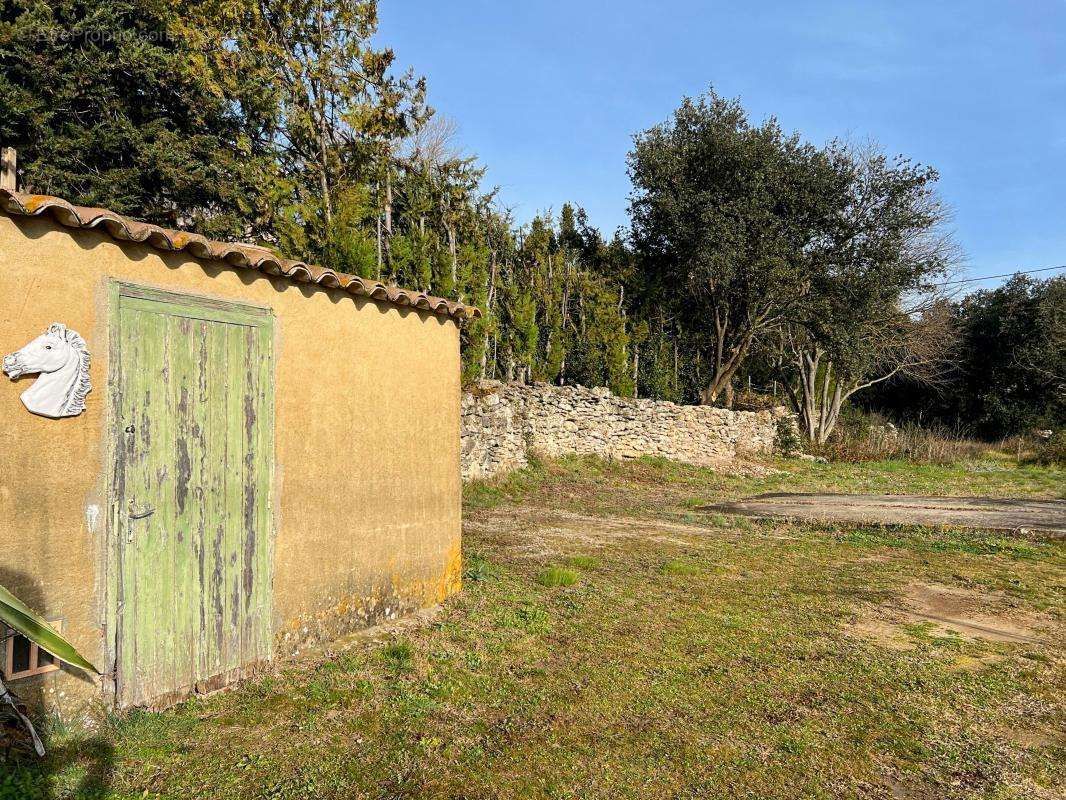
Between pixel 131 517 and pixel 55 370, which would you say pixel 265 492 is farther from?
pixel 55 370

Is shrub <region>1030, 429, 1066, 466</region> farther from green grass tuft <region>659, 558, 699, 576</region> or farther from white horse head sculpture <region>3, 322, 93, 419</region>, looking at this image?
white horse head sculpture <region>3, 322, 93, 419</region>

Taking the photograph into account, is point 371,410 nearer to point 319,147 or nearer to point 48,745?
point 48,745

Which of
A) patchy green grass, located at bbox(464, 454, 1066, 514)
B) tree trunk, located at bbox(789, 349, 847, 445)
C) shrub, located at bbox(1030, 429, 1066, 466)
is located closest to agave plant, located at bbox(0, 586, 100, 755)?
patchy green grass, located at bbox(464, 454, 1066, 514)

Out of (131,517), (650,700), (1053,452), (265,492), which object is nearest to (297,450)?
(265,492)

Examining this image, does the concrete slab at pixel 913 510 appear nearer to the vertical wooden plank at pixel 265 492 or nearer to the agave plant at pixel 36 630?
the vertical wooden plank at pixel 265 492

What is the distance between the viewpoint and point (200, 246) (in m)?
3.80

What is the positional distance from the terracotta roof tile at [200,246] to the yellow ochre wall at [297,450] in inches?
2.9

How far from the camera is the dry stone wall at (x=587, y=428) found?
44.1 ft

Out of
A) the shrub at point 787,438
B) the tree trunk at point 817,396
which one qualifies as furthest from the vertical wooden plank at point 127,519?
the tree trunk at point 817,396

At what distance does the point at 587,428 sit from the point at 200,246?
13.1m

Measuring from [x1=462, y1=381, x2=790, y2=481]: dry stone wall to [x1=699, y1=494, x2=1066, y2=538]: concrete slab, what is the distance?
4.05 m

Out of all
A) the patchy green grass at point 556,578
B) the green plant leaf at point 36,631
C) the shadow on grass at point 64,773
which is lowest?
the patchy green grass at point 556,578

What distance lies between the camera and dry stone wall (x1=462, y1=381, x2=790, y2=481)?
13.5m

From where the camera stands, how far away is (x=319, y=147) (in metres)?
13.9
